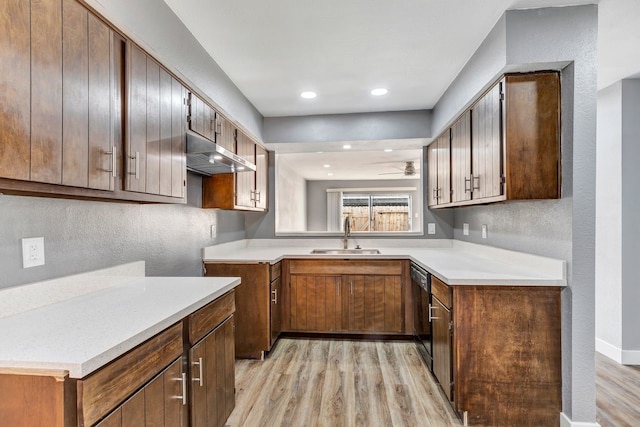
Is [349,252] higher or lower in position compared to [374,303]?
higher

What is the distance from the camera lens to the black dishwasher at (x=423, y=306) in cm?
260

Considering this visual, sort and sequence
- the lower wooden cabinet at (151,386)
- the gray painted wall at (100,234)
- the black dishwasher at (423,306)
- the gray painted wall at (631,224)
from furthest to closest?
the gray painted wall at (631,224), the black dishwasher at (423,306), the gray painted wall at (100,234), the lower wooden cabinet at (151,386)

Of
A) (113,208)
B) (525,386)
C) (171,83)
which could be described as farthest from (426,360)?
(171,83)

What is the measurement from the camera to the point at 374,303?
11.0 feet

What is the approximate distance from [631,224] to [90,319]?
3.77 metres

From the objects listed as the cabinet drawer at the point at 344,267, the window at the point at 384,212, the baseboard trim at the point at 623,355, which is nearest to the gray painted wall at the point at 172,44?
the cabinet drawer at the point at 344,267

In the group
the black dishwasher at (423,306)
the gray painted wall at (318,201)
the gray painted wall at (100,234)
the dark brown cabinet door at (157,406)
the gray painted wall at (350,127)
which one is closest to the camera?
the dark brown cabinet door at (157,406)

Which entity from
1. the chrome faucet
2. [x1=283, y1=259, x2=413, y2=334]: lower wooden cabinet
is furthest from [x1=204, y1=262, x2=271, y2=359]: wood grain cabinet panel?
the chrome faucet

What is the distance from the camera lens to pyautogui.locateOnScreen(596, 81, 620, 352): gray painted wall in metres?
2.80

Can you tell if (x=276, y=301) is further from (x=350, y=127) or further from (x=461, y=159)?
(x=461, y=159)

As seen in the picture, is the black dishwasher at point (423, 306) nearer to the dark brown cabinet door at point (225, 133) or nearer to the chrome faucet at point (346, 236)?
the chrome faucet at point (346, 236)

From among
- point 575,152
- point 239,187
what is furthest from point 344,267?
point 575,152

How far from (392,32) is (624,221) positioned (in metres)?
2.50

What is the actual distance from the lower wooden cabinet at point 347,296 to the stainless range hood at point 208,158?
124 centimetres
